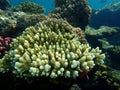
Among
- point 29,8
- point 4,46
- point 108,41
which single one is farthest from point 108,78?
point 29,8

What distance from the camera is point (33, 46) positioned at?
16.8 ft

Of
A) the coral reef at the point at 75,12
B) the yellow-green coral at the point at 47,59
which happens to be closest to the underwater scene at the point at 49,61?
the yellow-green coral at the point at 47,59

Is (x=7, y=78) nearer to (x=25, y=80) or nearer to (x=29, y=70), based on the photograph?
(x=25, y=80)

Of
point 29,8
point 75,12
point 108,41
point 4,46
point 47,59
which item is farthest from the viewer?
point 29,8

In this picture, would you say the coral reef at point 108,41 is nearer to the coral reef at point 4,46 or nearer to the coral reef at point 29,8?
the coral reef at point 29,8

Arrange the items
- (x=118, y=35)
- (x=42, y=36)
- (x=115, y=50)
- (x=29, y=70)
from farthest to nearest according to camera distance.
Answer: (x=118, y=35) < (x=115, y=50) < (x=42, y=36) < (x=29, y=70)

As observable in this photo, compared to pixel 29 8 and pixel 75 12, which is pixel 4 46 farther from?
pixel 29 8

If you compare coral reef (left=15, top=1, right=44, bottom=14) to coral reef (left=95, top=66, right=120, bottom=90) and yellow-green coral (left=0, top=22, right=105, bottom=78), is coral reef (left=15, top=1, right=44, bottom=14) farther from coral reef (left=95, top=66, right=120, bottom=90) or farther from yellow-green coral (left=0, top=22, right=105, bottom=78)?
yellow-green coral (left=0, top=22, right=105, bottom=78)

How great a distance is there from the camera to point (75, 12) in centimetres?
988

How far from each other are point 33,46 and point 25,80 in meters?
0.81

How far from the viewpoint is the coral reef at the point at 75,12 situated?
978 centimetres

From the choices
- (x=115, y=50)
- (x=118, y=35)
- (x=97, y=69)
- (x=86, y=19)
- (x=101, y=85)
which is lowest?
(x=101, y=85)

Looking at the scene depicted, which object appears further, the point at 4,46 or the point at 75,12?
the point at 75,12

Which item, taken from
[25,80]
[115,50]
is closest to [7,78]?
[25,80]
